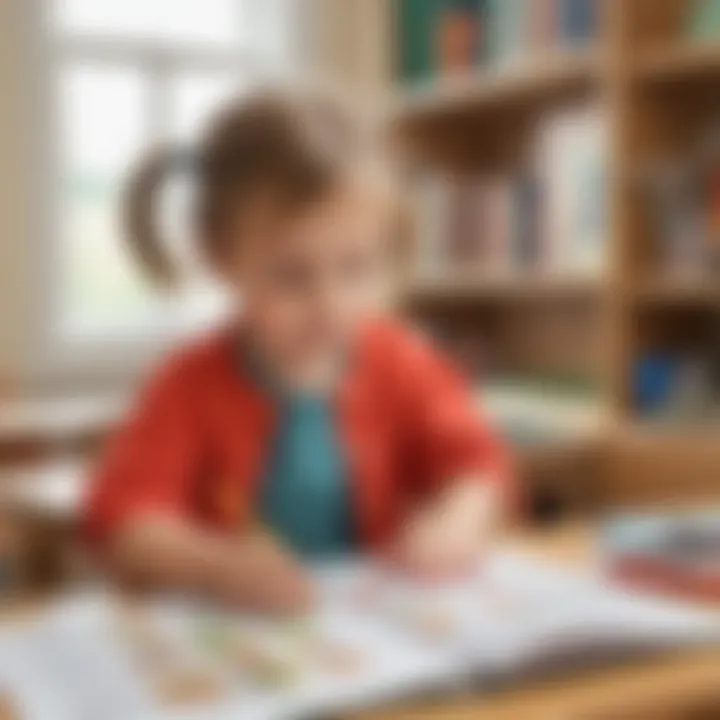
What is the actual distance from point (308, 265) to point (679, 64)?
0.91 metres

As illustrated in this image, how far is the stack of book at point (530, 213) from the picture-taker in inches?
64.4

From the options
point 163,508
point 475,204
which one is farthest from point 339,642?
point 475,204

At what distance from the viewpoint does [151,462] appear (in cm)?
79

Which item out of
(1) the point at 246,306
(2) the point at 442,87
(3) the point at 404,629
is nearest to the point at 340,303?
(1) the point at 246,306

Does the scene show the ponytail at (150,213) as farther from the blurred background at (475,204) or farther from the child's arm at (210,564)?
the child's arm at (210,564)

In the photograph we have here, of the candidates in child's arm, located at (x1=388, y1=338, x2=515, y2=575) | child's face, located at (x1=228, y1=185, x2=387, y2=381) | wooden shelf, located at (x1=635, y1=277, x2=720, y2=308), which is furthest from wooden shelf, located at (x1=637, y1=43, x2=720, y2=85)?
child's face, located at (x1=228, y1=185, x2=387, y2=381)

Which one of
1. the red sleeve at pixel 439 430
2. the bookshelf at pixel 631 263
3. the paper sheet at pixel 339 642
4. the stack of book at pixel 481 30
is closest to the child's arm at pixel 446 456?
the red sleeve at pixel 439 430

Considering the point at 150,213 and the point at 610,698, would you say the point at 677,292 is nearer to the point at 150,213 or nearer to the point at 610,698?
the point at 150,213

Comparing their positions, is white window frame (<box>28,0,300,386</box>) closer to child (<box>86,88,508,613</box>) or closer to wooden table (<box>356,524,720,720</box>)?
child (<box>86,88,508,613</box>)

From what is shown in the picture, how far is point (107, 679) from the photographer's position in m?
0.57

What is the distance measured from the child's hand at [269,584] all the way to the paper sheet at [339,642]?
1cm

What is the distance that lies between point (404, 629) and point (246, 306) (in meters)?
0.21

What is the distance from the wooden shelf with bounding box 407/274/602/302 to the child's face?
892 mm

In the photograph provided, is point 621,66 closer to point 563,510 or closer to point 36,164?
point 563,510
